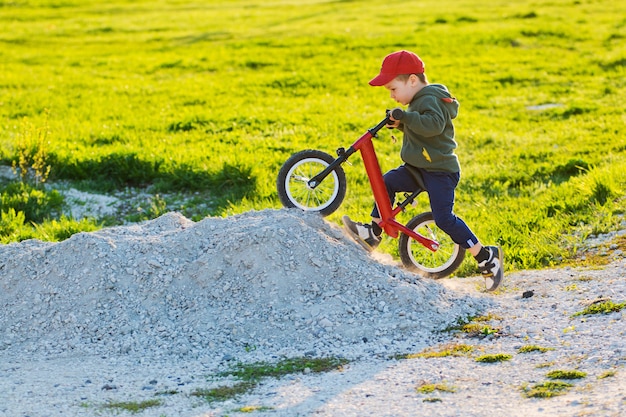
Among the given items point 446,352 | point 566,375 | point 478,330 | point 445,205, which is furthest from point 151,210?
point 566,375

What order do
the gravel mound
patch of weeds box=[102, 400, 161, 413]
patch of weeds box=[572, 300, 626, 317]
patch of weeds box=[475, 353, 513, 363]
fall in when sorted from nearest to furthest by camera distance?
patch of weeds box=[102, 400, 161, 413]
patch of weeds box=[475, 353, 513, 363]
the gravel mound
patch of weeds box=[572, 300, 626, 317]

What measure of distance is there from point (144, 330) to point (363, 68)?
13315 mm

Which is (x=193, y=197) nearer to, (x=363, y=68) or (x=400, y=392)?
(x=400, y=392)

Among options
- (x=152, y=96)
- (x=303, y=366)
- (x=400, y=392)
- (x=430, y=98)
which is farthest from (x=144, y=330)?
(x=152, y=96)

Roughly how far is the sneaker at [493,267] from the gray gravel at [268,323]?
13 centimetres

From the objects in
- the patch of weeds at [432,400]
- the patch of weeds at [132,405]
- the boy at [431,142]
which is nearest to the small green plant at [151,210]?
the boy at [431,142]

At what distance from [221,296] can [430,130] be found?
1914 millimetres

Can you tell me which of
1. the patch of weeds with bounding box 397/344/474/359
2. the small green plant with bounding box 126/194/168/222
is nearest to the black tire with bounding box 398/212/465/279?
the patch of weeds with bounding box 397/344/474/359

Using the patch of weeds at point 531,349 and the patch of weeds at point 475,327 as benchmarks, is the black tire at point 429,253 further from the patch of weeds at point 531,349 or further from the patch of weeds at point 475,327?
the patch of weeds at point 531,349

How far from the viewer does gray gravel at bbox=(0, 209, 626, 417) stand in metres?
5.05

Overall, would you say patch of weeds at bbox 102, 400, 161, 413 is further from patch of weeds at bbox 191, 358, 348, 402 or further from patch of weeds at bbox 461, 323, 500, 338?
patch of weeds at bbox 461, 323, 500, 338

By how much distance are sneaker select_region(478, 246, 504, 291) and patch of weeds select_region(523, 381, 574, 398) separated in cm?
194

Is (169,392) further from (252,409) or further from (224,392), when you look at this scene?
(252,409)

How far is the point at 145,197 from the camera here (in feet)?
34.3
